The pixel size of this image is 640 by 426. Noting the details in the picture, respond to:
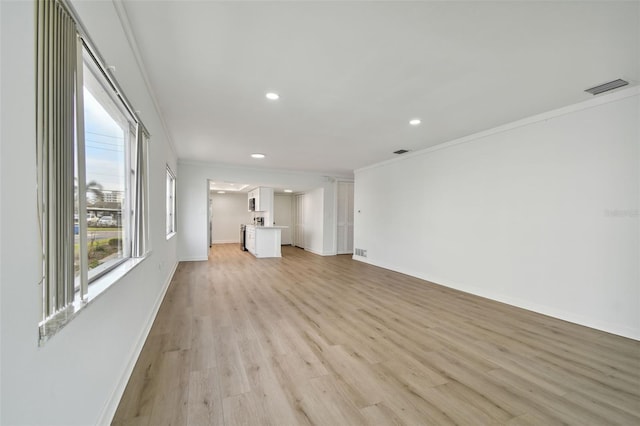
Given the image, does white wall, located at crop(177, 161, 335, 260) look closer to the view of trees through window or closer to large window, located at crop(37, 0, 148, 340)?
the view of trees through window

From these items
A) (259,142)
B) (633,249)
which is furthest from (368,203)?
(633,249)

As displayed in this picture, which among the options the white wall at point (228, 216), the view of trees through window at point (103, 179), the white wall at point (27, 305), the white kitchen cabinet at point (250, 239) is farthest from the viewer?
the white wall at point (228, 216)

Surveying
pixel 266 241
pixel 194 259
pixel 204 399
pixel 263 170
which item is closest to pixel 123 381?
pixel 204 399

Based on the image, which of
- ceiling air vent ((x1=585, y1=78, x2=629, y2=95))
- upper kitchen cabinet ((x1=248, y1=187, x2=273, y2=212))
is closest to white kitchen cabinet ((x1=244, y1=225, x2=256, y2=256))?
upper kitchen cabinet ((x1=248, y1=187, x2=273, y2=212))

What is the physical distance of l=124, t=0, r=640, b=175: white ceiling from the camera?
1.94 m

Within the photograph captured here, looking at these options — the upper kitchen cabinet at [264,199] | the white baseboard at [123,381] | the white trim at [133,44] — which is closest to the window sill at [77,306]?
the white baseboard at [123,381]

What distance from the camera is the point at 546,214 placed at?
372 cm

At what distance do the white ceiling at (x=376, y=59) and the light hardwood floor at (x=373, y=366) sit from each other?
2.63m

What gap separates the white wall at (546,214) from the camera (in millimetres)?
3090

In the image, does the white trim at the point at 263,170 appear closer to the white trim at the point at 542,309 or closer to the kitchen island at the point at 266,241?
the kitchen island at the point at 266,241

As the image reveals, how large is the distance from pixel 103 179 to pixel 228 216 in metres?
10.4

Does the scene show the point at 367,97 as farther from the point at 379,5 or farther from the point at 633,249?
the point at 633,249

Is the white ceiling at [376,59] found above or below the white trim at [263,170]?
above

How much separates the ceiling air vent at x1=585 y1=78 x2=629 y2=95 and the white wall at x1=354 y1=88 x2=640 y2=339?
8.0 inches
